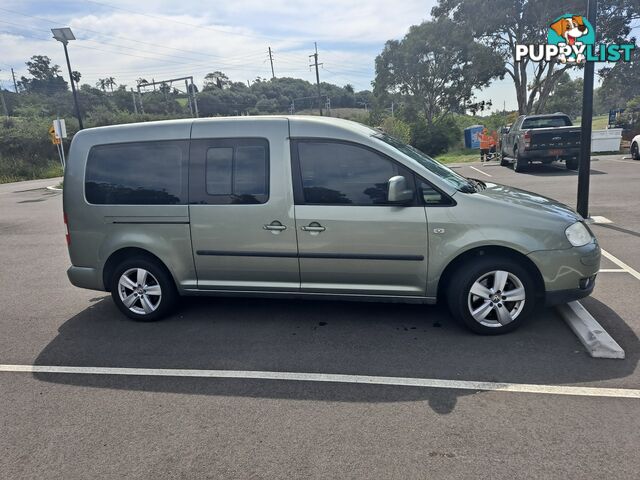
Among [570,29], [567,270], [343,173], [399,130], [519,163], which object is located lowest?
[519,163]

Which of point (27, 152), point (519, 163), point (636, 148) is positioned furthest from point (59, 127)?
point (636, 148)

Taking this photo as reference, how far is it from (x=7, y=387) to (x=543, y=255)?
451 cm

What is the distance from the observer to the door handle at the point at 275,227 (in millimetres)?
4465

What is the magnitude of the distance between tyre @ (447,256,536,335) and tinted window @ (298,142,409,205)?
101 centimetres

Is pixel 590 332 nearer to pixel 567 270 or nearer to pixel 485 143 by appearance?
pixel 567 270

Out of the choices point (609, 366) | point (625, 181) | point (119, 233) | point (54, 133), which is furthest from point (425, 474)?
point (54, 133)

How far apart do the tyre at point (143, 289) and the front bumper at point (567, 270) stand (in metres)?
3.49

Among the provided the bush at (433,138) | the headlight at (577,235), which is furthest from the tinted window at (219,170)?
the bush at (433,138)

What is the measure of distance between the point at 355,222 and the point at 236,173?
1237 mm

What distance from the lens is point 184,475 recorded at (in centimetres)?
272

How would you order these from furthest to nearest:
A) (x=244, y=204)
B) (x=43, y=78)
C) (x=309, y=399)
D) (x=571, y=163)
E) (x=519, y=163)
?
(x=43, y=78)
(x=571, y=163)
(x=519, y=163)
(x=244, y=204)
(x=309, y=399)

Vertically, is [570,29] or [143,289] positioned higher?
[570,29]

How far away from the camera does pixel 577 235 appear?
13.7ft

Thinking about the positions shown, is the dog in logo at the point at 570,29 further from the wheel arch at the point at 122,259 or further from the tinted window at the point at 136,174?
the wheel arch at the point at 122,259
